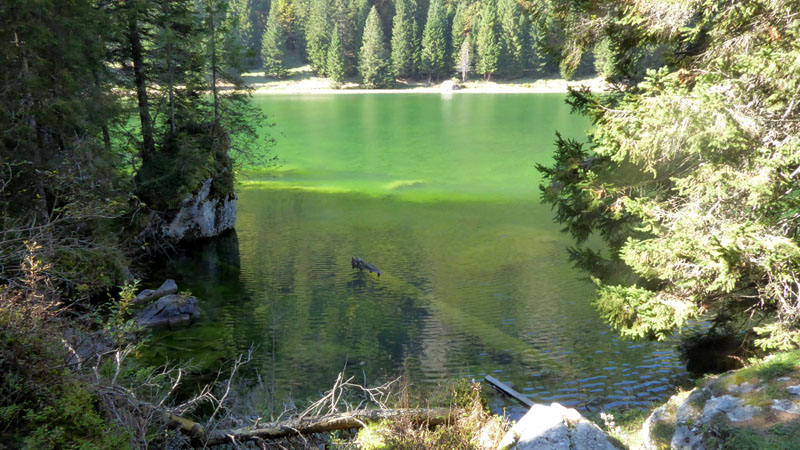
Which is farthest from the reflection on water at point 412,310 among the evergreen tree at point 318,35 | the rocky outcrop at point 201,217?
the evergreen tree at point 318,35

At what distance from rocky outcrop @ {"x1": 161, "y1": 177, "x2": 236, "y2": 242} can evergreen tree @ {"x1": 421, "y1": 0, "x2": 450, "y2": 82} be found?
81075mm

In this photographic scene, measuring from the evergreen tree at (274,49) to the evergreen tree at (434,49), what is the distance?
24.6m

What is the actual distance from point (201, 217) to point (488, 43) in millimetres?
79584

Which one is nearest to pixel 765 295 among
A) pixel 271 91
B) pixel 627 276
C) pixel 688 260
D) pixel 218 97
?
pixel 688 260

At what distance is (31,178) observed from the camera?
12609 mm

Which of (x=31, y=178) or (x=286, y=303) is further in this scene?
(x=286, y=303)

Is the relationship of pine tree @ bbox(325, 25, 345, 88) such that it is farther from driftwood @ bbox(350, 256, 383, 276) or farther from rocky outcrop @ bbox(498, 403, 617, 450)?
rocky outcrop @ bbox(498, 403, 617, 450)

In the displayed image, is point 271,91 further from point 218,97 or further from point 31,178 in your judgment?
point 31,178

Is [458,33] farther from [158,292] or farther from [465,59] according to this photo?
[158,292]

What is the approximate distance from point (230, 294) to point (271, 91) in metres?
80.3

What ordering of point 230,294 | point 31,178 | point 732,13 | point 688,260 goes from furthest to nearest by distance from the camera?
point 230,294 < point 31,178 < point 688,260 < point 732,13

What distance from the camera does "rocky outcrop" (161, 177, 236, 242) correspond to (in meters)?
20.7

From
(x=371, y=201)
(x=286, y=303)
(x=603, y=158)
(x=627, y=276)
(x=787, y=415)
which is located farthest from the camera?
(x=371, y=201)

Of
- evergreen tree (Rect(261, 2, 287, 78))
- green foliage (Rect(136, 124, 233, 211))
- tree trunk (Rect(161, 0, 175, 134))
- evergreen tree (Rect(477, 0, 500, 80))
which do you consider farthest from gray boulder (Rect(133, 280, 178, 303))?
evergreen tree (Rect(261, 2, 287, 78))
